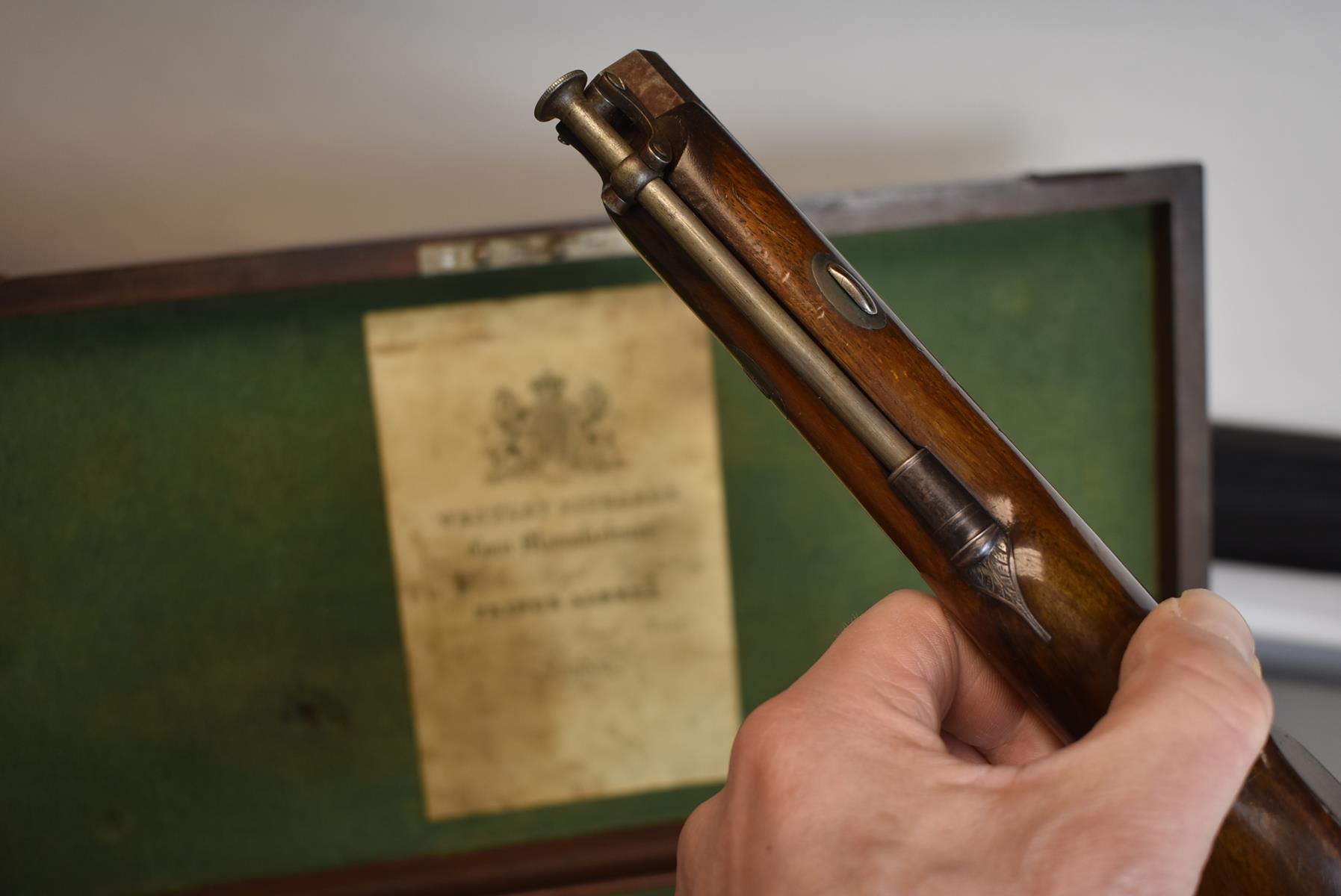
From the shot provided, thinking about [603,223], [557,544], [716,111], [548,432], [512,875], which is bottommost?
[512,875]

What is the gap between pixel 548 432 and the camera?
885mm

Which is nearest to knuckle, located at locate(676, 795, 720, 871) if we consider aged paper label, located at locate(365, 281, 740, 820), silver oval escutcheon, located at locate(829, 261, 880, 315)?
silver oval escutcheon, located at locate(829, 261, 880, 315)

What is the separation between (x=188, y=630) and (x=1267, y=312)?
123cm

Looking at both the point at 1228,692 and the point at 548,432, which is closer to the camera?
the point at 1228,692

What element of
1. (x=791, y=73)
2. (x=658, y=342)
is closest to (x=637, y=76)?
(x=658, y=342)

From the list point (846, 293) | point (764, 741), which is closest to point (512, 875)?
Answer: point (764, 741)

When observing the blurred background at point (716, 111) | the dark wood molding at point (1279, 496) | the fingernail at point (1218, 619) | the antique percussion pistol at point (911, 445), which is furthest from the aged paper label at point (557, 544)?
the dark wood molding at point (1279, 496)

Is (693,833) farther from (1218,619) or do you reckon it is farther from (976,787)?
(1218,619)

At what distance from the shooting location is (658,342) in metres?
Result: 0.88

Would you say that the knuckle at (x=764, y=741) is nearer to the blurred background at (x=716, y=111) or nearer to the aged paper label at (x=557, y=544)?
the aged paper label at (x=557, y=544)

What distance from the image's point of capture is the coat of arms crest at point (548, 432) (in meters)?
0.88

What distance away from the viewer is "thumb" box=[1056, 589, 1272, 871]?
0.39 metres

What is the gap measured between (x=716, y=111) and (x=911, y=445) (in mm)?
605

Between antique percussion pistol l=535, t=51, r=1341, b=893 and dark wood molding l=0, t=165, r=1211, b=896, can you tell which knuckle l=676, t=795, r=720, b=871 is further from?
dark wood molding l=0, t=165, r=1211, b=896
